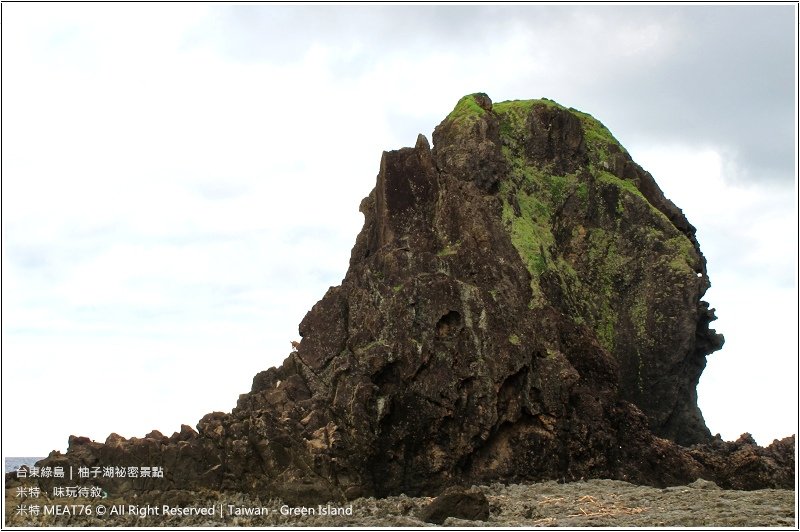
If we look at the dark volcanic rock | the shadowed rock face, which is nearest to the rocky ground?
the dark volcanic rock

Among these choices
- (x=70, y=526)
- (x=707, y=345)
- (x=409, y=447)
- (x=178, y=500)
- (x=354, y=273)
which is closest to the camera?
(x=70, y=526)

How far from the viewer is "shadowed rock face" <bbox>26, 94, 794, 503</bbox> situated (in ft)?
115

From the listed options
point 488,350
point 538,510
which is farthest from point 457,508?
point 488,350

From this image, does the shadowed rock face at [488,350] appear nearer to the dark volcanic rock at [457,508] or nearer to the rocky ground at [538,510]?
the rocky ground at [538,510]

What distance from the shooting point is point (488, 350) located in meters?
37.2

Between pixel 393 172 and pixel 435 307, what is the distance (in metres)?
7.11

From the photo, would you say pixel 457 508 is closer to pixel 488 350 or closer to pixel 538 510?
pixel 538 510

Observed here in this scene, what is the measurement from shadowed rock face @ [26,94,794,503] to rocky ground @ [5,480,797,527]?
84.6 inches

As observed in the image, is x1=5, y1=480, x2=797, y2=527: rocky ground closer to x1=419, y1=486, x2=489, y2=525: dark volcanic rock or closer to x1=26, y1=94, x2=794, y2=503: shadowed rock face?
x1=419, y1=486, x2=489, y2=525: dark volcanic rock

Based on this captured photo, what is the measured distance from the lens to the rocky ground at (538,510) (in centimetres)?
2616

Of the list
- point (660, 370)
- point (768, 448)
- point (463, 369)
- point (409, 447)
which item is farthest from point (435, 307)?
point (768, 448)

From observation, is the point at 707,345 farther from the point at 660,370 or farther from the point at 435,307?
the point at 435,307

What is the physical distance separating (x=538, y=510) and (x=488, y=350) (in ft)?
28.5

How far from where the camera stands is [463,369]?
37.0 m
